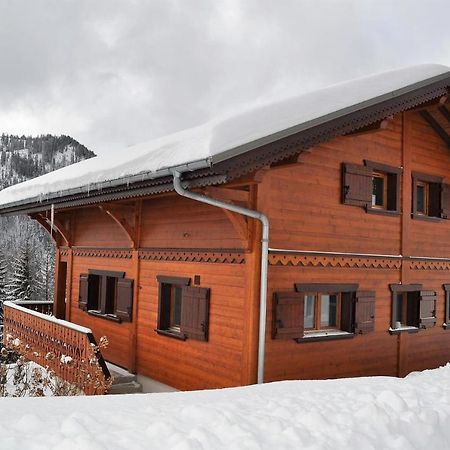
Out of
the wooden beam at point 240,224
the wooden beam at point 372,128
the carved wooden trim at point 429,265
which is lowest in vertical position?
the carved wooden trim at point 429,265

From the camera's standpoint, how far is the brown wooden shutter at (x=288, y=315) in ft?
25.0

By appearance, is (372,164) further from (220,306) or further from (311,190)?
(220,306)

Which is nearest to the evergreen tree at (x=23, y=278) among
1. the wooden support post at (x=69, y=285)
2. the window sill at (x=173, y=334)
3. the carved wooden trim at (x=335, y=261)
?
the wooden support post at (x=69, y=285)

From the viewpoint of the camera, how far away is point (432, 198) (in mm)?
10750

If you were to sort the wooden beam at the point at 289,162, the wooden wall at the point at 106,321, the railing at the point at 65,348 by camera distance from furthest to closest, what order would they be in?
the wooden wall at the point at 106,321, the railing at the point at 65,348, the wooden beam at the point at 289,162

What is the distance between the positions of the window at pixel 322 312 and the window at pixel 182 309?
1.22 metres

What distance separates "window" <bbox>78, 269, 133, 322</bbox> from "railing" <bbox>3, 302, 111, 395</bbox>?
1.18 meters

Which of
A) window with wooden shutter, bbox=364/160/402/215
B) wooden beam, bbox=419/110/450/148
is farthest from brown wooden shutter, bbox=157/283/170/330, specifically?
wooden beam, bbox=419/110/450/148

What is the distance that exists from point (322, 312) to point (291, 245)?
152 cm

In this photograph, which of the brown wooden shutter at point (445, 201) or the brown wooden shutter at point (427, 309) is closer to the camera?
the brown wooden shutter at point (427, 309)

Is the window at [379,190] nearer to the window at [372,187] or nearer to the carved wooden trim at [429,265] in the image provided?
the window at [372,187]

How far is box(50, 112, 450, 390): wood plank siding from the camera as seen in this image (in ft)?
25.2

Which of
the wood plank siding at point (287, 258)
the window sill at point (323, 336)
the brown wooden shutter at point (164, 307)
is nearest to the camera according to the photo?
the wood plank siding at point (287, 258)

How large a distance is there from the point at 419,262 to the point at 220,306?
15.2ft
